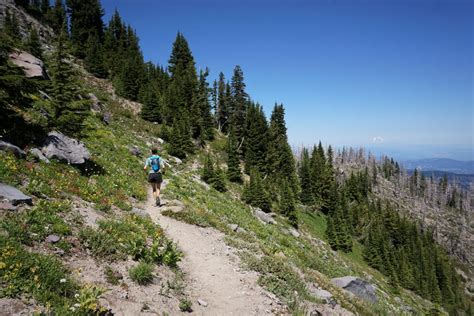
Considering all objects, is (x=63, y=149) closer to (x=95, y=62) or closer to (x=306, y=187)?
(x=95, y=62)

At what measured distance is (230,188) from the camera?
44688 mm

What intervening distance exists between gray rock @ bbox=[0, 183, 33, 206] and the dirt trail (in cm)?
478

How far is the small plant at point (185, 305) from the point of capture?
6.54m

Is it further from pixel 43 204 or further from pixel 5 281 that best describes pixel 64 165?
pixel 5 281

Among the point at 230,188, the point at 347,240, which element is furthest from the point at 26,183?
the point at 347,240

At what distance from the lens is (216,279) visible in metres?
8.66

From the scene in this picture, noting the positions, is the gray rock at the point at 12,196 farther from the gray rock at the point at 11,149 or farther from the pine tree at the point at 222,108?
the pine tree at the point at 222,108

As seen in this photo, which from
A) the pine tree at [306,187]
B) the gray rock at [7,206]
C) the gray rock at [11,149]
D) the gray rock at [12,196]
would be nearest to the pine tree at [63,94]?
the gray rock at [11,149]

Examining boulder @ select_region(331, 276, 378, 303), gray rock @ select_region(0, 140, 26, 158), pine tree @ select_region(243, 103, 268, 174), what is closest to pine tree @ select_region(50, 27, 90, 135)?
gray rock @ select_region(0, 140, 26, 158)

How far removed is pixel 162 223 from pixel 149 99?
135 feet

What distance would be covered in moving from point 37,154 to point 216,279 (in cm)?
969

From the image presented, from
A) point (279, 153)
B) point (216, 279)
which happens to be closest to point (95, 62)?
point (279, 153)

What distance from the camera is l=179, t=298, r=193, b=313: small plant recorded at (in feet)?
21.5

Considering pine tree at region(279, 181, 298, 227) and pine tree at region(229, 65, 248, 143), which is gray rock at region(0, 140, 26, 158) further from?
pine tree at region(229, 65, 248, 143)
